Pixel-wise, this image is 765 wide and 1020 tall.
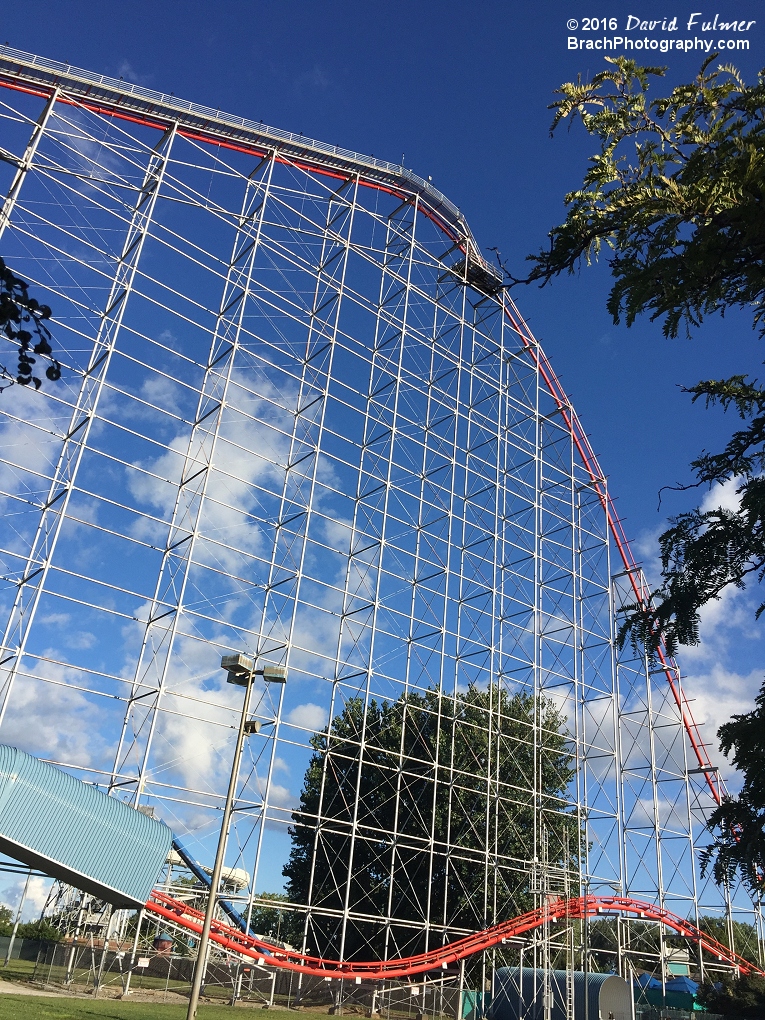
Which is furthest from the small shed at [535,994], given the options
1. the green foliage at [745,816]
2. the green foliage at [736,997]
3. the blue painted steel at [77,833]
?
the green foliage at [745,816]

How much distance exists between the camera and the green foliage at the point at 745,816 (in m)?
3.32

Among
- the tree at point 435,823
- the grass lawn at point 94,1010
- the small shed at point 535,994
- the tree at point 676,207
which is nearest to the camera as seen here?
the tree at point 676,207

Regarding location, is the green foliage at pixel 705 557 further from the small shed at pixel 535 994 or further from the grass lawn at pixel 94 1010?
the small shed at pixel 535 994

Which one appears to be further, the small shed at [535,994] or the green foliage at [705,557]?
the small shed at [535,994]

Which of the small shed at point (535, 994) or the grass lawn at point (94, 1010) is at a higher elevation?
the small shed at point (535, 994)

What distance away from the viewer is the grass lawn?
10.9 m

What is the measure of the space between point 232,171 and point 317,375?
5438 millimetres

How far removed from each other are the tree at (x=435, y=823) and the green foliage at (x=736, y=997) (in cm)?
491

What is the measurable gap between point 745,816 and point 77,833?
1248 centimetres

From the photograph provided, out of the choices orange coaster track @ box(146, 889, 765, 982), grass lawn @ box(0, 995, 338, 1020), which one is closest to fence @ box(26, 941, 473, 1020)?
orange coaster track @ box(146, 889, 765, 982)

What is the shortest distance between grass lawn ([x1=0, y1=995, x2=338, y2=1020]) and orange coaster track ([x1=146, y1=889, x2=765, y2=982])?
126 centimetres

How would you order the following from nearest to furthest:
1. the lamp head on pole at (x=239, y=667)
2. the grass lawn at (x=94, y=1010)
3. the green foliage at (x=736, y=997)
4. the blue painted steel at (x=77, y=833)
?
1. the lamp head on pole at (x=239, y=667)
2. the grass lawn at (x=94, y=1010)
3. the blue painted steel at (x=77, y=833)
4. the green foliage at (x=736, y=997)

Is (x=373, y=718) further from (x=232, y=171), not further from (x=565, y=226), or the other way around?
(x=565, y=226)

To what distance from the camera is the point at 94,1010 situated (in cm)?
1266
